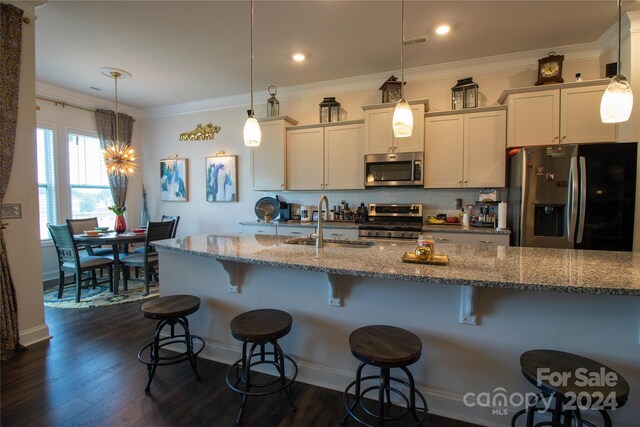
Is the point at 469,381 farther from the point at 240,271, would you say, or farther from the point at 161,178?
the point at 161,178

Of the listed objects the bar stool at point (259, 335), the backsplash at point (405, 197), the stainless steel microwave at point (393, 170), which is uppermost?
the stainless steel microwave at point (393, 170)

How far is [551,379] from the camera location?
123 cm

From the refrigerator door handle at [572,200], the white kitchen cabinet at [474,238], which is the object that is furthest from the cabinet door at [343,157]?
the refrigerator door handle at [572,200]

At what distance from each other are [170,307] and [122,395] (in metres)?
0.63

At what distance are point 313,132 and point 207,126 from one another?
7.13 feet

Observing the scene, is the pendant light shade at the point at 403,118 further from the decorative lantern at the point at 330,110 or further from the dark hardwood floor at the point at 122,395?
the decorative lantern at the point at 330,110

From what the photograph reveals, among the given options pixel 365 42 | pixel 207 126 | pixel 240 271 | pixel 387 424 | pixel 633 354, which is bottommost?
pixel 387 424

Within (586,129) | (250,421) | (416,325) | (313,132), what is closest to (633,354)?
(416,325)

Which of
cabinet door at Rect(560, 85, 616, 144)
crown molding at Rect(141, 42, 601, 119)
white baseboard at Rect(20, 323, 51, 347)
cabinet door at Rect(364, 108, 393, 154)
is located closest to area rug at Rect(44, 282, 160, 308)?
white baseboard at Rect(20, 323, 51, 347)

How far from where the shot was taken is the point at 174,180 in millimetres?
5527

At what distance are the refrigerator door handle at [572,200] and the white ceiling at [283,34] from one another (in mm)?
1410

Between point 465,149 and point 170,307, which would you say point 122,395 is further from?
point 465,149

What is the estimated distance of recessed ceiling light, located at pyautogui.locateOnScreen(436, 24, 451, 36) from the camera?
2918 millimetres

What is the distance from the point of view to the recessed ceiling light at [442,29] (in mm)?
2918
